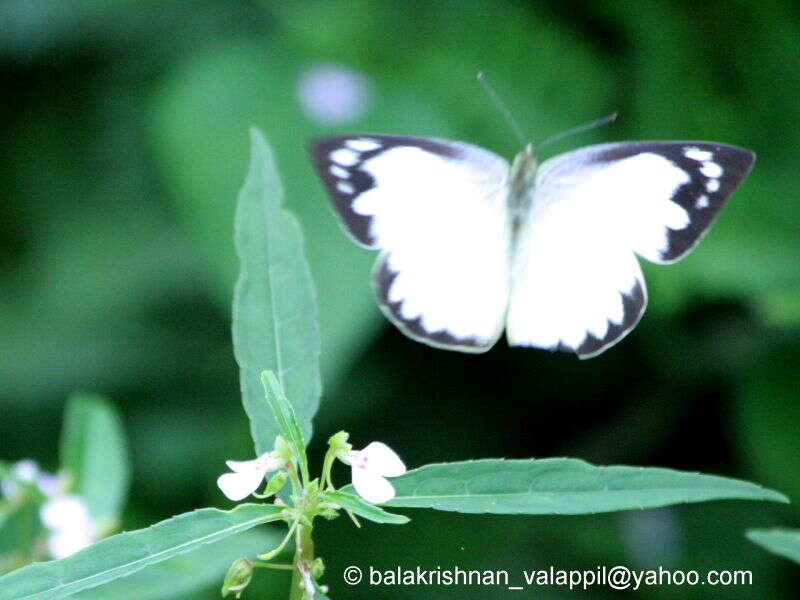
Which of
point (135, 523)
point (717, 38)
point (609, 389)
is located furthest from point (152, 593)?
point (717, 38)

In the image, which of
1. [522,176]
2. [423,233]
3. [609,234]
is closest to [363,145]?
[423,233]

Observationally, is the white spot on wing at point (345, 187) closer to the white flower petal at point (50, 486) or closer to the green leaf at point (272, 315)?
the green leaf at point (272, 315)

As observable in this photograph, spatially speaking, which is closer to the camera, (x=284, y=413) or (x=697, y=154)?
(x=284, y=413)

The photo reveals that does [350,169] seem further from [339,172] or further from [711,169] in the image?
[711,169]

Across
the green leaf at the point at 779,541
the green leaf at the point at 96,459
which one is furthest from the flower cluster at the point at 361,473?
the green leaf at the point at 96,459

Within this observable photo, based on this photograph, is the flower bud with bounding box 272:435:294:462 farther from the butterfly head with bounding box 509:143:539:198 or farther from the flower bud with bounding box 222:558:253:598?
the butterfly head with bounding box 509:143:539:198
